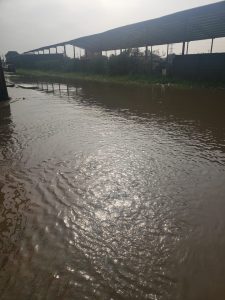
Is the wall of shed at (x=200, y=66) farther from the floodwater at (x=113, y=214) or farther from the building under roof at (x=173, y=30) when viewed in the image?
the floodwater at (x=113, y=214)

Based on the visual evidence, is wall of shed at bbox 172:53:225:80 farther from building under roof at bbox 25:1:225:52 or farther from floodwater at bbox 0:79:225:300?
floodwater at bbox 0:79:225:300

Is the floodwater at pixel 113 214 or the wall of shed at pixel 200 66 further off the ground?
the wall of shed at pixel 200 66

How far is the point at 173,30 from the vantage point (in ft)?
68.0

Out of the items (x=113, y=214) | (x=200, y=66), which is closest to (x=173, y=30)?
(x=200, y=66)

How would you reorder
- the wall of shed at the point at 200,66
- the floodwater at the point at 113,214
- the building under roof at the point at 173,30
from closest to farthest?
the floodwater at the point at 113,214 < the wall of shed at the point at 200,66 < the building under roof at the point at 173,30

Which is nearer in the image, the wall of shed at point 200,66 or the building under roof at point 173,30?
the wall of shed at point 200,66

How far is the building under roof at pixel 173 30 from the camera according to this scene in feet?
57.9

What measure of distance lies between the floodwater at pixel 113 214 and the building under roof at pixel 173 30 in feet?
44.8

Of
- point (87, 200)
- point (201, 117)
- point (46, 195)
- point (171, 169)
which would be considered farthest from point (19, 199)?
point (201, 117)

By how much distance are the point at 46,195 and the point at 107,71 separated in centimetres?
2465

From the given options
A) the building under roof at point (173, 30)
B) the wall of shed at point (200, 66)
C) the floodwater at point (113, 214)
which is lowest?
the floodwater at point (113, 214)

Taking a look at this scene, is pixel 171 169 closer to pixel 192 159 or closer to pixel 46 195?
pixel 192 159

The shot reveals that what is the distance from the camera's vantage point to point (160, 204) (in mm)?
3957

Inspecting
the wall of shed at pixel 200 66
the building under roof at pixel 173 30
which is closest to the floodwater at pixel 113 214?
the wall of shed at pixel 200 66
